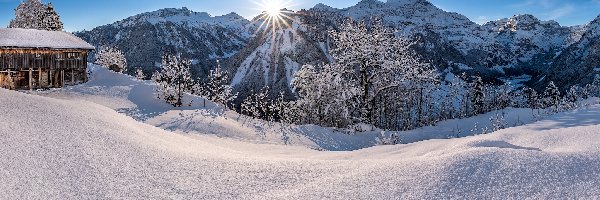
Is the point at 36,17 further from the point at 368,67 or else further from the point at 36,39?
the point at 368,67

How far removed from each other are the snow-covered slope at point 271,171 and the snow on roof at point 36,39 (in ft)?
130

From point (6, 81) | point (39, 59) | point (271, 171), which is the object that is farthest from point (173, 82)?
point (271, 171)

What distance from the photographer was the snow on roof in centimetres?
4276

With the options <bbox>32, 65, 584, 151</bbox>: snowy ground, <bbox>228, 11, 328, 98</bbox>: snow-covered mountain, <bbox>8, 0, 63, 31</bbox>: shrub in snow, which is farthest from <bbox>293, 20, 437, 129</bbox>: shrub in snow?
<bbox>228, 11, 328, 98</bbox>: snow-covered mountain

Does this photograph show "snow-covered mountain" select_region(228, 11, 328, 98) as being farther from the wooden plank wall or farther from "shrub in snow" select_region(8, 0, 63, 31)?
the wooden plank wall

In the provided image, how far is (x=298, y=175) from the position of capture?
24.0 feet

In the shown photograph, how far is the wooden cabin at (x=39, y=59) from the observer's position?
43.2 m

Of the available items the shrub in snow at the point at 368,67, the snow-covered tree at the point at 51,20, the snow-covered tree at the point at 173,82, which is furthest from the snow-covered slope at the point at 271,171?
the snow-covered tree at the point at 51,20

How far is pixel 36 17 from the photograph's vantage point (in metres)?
75.1

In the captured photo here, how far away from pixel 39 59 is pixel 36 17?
36.2m

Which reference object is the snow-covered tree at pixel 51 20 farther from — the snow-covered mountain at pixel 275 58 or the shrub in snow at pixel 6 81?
the snow-covered mountain at pixel 275 58

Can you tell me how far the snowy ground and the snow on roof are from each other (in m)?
5.30

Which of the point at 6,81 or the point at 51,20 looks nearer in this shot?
the point at 6,81

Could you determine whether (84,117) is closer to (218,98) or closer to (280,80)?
(218,98)
